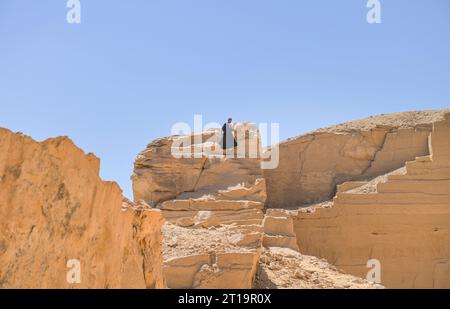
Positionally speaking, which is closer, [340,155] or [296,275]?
[296,275]

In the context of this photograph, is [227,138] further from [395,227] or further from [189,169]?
[395,227]

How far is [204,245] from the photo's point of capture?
11789 mm

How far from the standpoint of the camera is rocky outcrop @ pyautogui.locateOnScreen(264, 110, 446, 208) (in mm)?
20203

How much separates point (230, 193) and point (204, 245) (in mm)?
3530

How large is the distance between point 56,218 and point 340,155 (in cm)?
1735

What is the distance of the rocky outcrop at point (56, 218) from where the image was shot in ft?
13.6

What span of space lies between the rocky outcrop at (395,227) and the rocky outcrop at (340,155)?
204 cm

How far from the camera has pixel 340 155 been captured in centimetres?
2117

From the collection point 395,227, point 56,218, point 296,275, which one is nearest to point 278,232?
point 296,275

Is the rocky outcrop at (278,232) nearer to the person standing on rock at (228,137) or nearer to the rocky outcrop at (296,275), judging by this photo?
the rocky outcrop at (296,275)

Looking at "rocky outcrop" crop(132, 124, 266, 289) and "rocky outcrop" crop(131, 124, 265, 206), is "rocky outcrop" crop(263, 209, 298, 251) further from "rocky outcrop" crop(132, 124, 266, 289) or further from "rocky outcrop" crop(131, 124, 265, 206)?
"rocky outcrop" crop(131, 124, 265, 206)

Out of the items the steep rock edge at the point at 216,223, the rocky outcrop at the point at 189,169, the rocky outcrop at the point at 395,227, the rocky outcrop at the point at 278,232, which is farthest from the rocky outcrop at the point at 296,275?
the rocky outcrop at the point at 395,227
